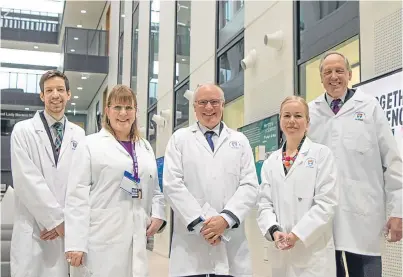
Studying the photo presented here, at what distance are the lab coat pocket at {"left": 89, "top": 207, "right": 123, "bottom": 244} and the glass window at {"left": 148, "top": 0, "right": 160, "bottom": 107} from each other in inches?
373

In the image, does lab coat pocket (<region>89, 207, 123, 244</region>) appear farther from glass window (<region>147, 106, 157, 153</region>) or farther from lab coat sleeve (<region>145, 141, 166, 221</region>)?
glass window (<region>147, 106, 157, 153</region>)

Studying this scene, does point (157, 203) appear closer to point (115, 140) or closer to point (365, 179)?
point (115, 140)

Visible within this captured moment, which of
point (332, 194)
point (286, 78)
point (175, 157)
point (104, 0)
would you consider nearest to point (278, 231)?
point (332, 194)

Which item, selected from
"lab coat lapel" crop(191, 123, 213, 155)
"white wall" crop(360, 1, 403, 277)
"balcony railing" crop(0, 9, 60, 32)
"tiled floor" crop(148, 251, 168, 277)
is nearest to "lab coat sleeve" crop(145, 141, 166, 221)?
"lab coat lapel" crop(191, 123, 213, 155)

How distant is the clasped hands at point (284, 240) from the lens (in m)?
2.36

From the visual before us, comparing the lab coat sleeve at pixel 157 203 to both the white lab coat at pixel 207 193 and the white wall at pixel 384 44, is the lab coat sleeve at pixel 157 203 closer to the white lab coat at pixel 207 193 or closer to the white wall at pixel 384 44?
the white lab coat at pixel 207 193

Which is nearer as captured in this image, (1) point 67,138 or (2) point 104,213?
(2) point 104,213

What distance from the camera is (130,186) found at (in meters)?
2.43

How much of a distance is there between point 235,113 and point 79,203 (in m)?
4.84

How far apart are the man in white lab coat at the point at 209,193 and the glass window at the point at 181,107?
21.5 ft

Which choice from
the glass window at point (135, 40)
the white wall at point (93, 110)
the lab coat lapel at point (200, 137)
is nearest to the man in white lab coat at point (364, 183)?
the lab coat lapel at point (200, 137)

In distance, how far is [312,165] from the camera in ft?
8.05

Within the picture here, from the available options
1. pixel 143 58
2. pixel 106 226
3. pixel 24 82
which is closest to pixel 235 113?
pixel 106 226

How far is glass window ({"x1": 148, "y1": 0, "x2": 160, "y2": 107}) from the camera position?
→ 11851 millimetres
